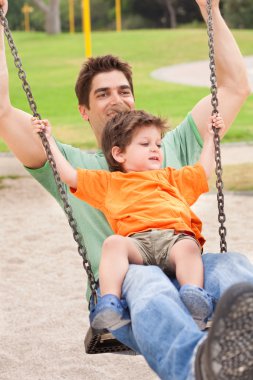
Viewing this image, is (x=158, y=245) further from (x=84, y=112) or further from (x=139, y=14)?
(x=139, y=14)

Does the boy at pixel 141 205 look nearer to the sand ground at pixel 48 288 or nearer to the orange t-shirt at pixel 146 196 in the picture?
the orange t-shirt at pixel 146 196

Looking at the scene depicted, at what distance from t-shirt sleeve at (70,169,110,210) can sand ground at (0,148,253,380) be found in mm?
1079

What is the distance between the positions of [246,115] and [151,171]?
11.4 m

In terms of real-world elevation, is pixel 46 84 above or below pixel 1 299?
below

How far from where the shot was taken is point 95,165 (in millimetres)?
3248

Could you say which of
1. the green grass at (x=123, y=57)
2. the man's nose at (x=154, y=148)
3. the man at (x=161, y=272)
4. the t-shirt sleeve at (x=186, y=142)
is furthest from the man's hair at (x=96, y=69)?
the green grass at (x=123, y=57)

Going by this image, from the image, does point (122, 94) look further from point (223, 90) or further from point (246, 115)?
point (246, 115)

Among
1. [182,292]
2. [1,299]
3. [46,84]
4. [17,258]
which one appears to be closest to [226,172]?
[17,258]

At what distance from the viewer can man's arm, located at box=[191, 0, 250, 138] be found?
11.1 ft

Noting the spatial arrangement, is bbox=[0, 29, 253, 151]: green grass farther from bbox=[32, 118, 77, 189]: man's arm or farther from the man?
bbox=[32, 118, 77, 189]: man's arm

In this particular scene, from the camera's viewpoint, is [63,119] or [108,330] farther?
[63,119]

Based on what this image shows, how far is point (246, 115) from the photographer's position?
Result: 46.7 feet

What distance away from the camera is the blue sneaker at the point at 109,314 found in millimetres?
2547

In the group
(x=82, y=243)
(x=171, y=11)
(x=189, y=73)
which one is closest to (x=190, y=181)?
(x=82, y=243)
